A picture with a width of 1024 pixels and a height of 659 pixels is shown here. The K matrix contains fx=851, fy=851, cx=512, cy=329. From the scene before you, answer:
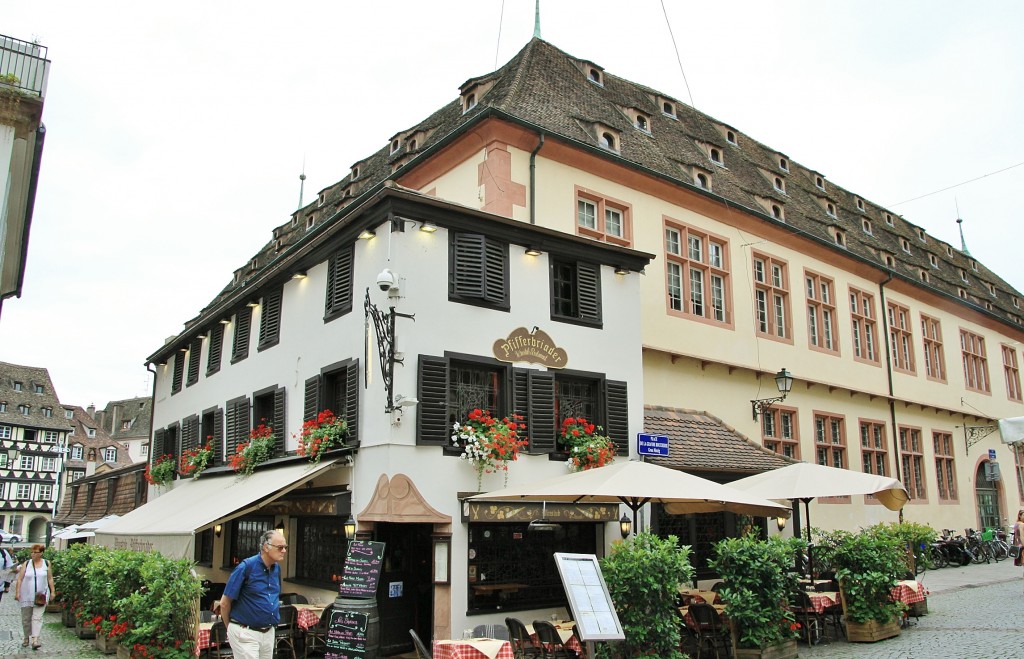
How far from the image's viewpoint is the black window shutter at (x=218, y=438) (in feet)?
60.1

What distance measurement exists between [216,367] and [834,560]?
44.5ft

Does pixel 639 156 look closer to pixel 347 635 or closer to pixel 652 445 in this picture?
pixel 652 445

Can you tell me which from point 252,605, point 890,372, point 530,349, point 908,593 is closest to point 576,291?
point 530,349

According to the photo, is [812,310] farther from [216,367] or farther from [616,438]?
[216,367]

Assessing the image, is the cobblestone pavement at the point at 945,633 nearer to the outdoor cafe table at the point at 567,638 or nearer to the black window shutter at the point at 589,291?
the outdoor cafe table at the point at 567,638

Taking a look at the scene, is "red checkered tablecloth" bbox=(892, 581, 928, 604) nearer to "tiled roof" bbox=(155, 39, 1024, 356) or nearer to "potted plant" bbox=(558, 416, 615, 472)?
"potted plant" bbox=(558, 416, 615, 472)

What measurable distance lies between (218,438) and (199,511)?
5883 millimetres

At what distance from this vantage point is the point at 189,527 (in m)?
11.8

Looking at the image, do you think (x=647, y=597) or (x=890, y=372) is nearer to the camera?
(x=647, y=597)

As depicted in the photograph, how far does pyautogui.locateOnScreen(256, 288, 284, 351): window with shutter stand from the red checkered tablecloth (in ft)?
36.7

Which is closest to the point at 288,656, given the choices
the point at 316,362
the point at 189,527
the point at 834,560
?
the point at 189,527

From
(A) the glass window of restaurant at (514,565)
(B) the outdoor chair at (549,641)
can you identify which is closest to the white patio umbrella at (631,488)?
(A) the glass window of restaurant at (514,565)

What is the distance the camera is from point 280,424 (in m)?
15.1

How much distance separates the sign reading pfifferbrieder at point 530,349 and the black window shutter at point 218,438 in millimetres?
8166
